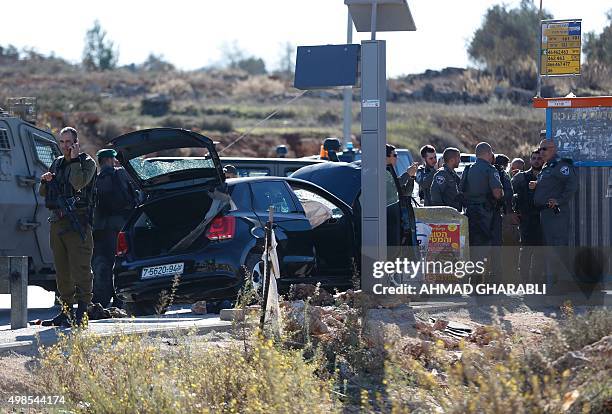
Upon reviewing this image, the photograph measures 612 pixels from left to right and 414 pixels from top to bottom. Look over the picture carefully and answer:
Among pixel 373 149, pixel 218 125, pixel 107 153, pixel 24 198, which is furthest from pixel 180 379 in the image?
pixel 218 125

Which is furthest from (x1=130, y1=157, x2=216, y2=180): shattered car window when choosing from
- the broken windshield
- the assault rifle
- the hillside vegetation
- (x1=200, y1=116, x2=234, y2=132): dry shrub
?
(x1=200, y1=116, x2=234, y2=132): dry shrub

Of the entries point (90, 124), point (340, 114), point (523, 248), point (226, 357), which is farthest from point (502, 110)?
point (226, 357)

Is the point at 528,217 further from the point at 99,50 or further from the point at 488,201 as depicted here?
the point at 99,50

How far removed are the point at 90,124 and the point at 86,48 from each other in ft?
135

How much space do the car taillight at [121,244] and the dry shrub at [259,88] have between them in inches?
2193

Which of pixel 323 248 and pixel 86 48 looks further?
pixel 86 48

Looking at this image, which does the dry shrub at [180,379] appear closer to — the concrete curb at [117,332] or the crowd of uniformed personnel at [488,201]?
the concrete curb at [117,332]

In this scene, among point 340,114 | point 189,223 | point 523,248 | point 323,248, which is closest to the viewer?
point 189,223

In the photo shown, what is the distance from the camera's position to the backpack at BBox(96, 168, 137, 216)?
12.7 m

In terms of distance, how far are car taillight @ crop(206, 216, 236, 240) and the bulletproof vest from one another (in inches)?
56.2

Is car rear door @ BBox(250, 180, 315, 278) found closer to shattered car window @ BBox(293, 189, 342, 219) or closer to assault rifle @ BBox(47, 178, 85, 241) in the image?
shattered car window @ BBox(293, 189, 342, 219)

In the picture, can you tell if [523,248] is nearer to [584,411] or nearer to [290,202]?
[290,202]

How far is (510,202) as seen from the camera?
13.6 meters

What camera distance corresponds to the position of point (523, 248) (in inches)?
538
